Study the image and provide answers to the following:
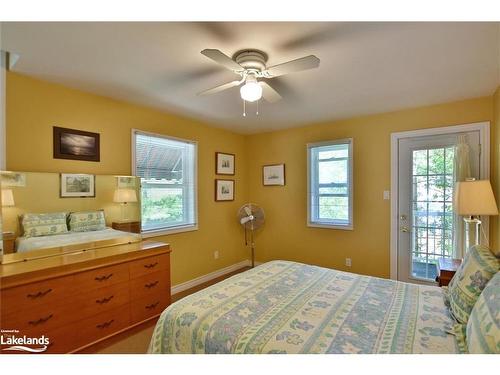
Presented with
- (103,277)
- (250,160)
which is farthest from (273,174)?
(103,277)

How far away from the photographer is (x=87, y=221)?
220cm

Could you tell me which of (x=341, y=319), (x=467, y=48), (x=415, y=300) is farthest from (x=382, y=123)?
(x=341, y=319)

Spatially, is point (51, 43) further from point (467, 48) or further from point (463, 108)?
point (463, 108)

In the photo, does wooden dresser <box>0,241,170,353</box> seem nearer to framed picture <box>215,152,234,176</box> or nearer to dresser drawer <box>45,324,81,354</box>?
dresser drawer <box>45,324,81,354</box>

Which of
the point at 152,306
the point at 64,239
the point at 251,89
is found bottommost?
the point at 152,306

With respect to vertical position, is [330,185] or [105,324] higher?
[330,185]

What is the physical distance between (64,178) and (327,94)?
255 centimetres

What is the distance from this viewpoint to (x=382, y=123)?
3.12 meters

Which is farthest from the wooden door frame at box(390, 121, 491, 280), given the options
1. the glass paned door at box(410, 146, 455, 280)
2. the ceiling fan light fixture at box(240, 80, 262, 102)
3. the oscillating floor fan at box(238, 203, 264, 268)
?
the ceiling fan light fixture at box(240, 80, 262, 102)

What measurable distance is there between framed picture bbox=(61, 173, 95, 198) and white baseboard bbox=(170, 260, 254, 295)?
1.57 m

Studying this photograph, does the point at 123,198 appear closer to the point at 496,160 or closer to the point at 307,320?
the point at 307,320

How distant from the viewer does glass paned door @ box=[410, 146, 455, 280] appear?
2725 millimetres

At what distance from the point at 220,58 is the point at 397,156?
99.9 inches

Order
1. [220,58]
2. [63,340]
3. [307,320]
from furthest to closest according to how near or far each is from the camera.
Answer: [63,340]
[220,58]
[307,320]
